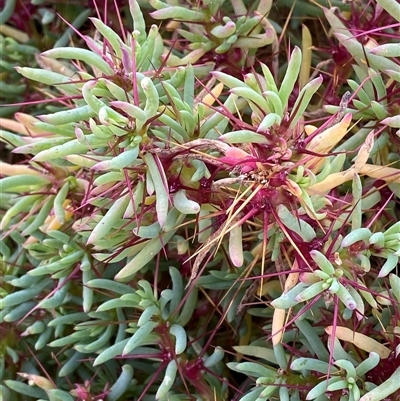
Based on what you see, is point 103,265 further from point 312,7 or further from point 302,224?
point 312,7

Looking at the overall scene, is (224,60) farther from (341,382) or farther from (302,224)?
(341,382)

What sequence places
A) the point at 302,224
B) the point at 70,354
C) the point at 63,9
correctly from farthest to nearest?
the point at 63,9
the point at 70,354
the point at 302,224

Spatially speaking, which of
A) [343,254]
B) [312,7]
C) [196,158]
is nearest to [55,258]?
[196,158]

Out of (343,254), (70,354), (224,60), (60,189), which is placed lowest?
(70,354)

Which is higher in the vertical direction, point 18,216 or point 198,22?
point 198,22

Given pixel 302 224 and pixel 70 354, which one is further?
pixel 70 354

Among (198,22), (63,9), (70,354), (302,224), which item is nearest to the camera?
(302,224)
